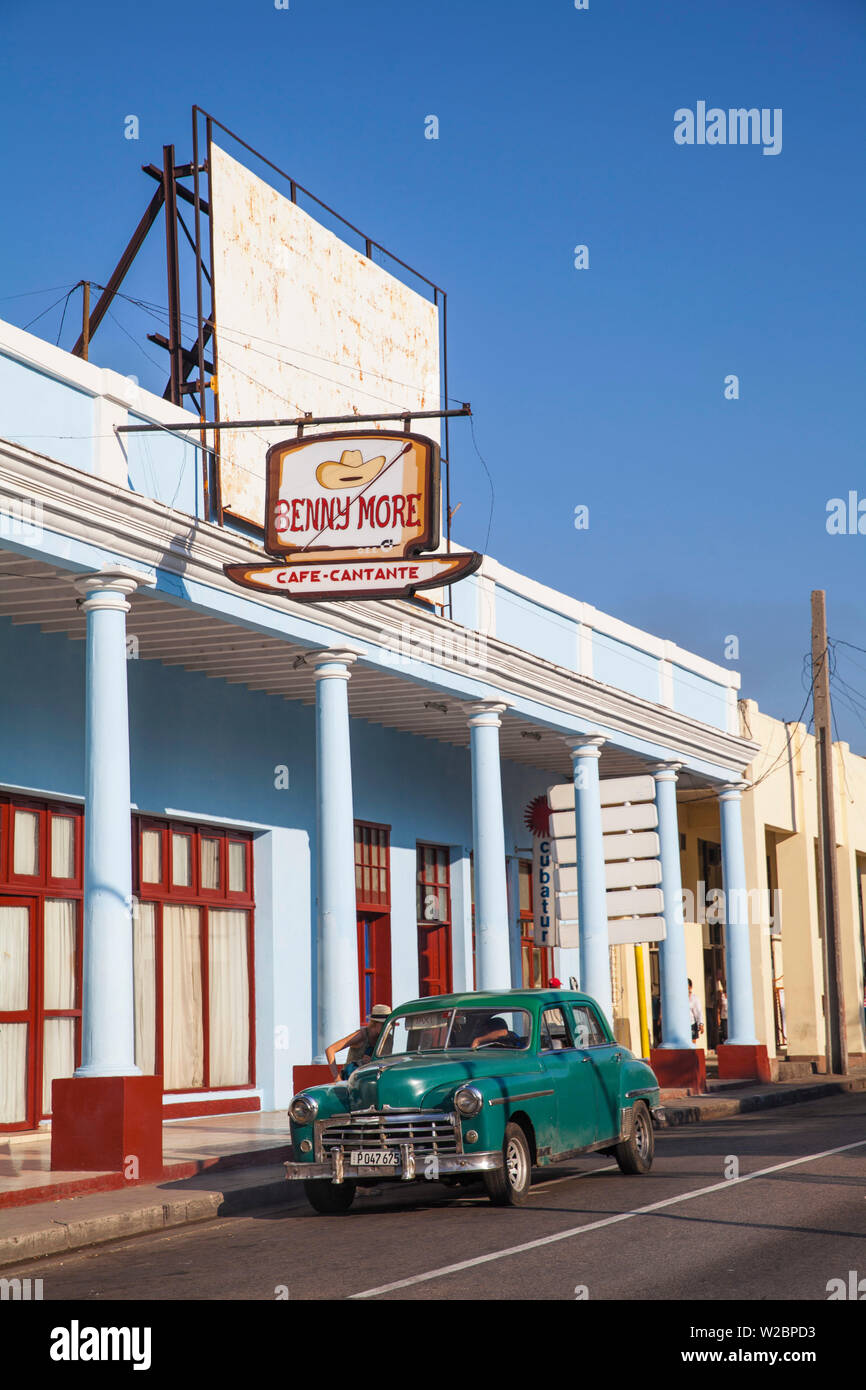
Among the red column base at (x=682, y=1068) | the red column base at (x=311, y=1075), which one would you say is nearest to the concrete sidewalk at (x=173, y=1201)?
the red column base at (x=311, y=1075)

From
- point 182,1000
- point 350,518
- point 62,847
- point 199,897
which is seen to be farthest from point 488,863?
point 350,518

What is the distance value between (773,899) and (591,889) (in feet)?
46.6

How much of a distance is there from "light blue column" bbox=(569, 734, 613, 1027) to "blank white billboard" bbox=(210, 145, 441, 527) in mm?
6248

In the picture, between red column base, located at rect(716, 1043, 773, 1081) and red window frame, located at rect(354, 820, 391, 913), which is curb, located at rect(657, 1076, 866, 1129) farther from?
red window frame, located at rect(354, 820, 391, 913)

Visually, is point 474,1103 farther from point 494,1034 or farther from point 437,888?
point 437,888

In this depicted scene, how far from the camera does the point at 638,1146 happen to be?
13516 mm

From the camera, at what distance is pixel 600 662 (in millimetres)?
24703

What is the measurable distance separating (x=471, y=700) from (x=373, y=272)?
18.2 feet

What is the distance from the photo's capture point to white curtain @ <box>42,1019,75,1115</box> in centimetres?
1697

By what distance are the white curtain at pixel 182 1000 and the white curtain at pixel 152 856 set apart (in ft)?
1.50

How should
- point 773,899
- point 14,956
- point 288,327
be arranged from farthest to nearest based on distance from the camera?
1. point 773,899
2. point 288,327
3. point 14,956

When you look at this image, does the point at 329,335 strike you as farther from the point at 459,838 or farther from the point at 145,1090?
the point at 459,838

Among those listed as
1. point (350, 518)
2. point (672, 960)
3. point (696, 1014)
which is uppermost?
point (350, 518)

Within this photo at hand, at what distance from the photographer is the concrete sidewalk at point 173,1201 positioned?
422 inches
